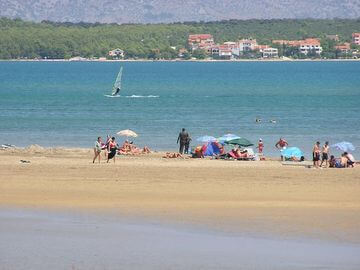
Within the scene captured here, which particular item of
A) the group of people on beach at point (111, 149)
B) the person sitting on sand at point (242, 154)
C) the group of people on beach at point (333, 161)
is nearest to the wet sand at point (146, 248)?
the group of people on beach at point (111, 149)

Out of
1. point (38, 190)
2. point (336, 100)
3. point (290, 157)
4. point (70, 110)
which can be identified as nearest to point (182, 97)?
point (336, 100)

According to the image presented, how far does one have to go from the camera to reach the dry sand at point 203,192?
23.1m

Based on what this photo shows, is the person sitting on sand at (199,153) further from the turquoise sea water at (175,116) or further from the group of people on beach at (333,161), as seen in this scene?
the turquoise sea water at (175,116)

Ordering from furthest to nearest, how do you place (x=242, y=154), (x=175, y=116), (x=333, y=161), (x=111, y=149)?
(x=175, y=116) → (x=242, y=154) → (x=111, y=149) → (x=333, y=161)

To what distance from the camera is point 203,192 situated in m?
27.3

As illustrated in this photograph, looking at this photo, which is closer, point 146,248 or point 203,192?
point 146,248

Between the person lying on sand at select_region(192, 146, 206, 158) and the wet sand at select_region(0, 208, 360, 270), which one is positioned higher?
the person lying on sand at select_region(192, 146, 206, 158)

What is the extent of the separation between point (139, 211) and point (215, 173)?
7.22 meters

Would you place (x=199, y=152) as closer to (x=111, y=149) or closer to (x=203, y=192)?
(x=111, y=149)

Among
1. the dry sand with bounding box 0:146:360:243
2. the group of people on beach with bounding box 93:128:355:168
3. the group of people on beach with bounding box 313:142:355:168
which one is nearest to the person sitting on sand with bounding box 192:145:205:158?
the group of people on beach with bounding box 93:128:355:168

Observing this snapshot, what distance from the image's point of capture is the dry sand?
23094mm

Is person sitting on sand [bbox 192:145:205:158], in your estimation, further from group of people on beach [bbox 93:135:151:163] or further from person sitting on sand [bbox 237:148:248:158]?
group of people on beach [bbox 93:135:151:163]

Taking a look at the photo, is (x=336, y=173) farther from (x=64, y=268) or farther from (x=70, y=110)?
(x=70, y=110)

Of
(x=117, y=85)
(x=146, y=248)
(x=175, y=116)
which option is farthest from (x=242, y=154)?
(x=117, y=85)
